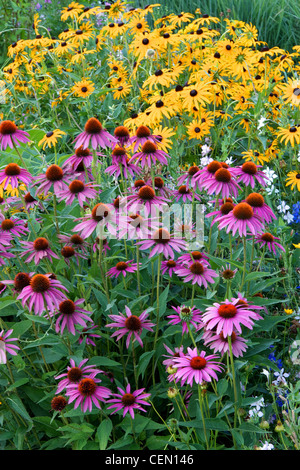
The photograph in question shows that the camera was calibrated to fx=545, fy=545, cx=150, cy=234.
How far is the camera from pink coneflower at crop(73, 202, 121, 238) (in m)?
1.71

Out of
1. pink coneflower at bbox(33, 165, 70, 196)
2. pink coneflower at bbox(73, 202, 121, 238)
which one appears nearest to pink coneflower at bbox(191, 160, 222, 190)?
pink coneflower at bbox(73, 202, 121, 238)

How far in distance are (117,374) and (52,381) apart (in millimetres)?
238

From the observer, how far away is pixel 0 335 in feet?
5.58

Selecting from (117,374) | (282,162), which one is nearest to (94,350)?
(117,374)

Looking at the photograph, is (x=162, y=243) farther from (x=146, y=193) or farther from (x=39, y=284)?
(x=39, y=284)

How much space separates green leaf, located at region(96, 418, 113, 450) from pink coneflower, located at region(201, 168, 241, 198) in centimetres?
82

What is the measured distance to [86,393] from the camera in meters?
1.62

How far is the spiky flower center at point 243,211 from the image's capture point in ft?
5.41

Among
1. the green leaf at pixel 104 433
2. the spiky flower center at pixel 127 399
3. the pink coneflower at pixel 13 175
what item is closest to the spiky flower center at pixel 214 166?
the pink coneflower at pixel 13 175

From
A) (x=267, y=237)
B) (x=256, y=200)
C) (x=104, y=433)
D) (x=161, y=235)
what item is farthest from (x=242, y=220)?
(x=104, y=433)

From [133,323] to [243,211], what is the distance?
53cm

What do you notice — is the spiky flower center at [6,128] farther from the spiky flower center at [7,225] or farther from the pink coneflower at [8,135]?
the spiky flower center at [7,225]

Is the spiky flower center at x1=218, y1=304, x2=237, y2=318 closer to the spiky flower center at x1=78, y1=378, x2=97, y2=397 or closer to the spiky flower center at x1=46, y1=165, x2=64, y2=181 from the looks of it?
the spiky flower center at x1=78, y1=378, x2=97, y2=397

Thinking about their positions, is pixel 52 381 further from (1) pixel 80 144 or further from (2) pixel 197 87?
(2) pixel 197 87
